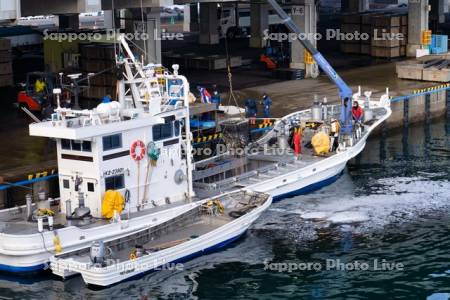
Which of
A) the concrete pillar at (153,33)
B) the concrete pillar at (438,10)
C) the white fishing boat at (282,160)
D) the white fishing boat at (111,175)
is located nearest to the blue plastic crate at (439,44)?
the concrete pillar at (438,10)

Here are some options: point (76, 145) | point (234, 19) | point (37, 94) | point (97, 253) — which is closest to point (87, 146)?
point (76, 145)

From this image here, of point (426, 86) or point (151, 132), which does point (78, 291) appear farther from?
point (426, 86)

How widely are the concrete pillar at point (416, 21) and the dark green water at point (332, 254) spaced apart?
26560 millimetres

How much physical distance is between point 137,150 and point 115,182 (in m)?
1.31

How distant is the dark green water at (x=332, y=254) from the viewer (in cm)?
2750

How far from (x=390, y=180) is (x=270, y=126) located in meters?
6.78

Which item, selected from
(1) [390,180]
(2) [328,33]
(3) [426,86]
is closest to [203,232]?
(1) [390,180]

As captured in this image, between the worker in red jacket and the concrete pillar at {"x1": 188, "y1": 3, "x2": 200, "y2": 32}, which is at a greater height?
the concrete pillar at {"x1": 188, "y1": 3, "x2": 200, "y2": 32}

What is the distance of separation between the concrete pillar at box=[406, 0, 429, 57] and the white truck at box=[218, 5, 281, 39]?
1479 centimetres

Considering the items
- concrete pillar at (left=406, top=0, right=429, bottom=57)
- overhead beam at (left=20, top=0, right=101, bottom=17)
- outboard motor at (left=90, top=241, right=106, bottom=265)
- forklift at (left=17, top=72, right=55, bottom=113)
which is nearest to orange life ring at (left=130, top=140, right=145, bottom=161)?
outboard motor at (left=90, top=241, right=106, bottom=265)

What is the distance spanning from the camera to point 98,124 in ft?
96.9

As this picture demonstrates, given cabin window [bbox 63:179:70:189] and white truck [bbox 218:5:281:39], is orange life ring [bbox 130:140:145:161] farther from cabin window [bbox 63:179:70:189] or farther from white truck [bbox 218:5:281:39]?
white truck [bbox 218:5:281:39]

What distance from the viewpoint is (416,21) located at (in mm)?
64188

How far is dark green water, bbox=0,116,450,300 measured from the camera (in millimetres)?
27500
